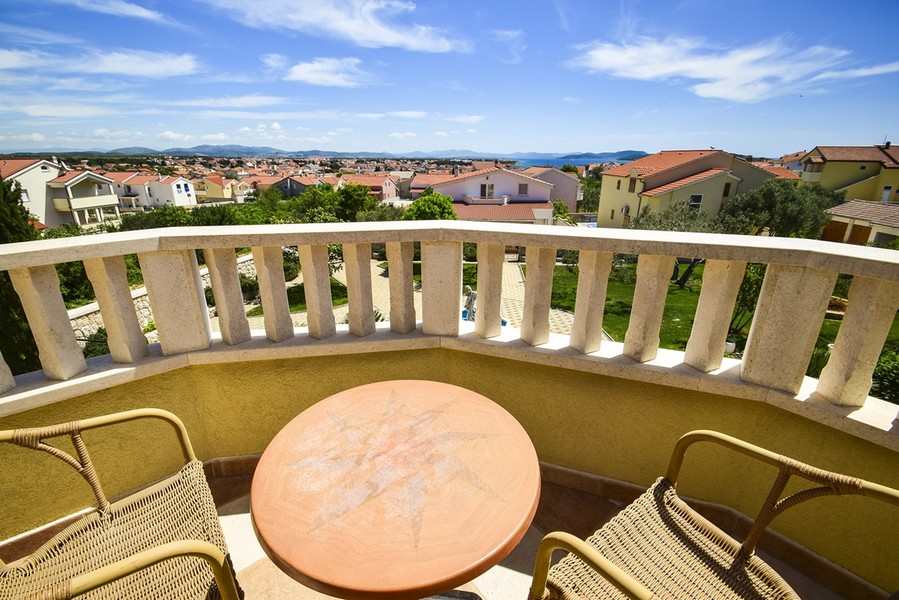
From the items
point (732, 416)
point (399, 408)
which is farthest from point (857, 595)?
point (399, 408)

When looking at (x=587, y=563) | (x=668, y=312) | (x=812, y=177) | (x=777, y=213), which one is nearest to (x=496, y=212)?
(x=777, y=213)

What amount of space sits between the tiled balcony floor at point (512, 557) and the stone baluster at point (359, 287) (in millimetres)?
1333

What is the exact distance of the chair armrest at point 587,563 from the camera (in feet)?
3.31

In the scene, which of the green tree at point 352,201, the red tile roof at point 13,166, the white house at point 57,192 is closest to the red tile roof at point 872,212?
the green tree at point 352,201

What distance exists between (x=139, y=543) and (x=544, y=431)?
2.05 meters

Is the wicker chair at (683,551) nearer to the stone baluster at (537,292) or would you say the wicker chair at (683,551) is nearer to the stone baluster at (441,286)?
the stone baluster at (537,292)

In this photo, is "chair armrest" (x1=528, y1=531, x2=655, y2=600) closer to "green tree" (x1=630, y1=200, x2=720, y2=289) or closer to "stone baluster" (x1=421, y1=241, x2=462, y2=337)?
"stone baluster" (x1=421, y1=241, x2=462, y2=337)

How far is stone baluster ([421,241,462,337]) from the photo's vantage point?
7.51 ft

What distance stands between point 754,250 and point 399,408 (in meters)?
1.71

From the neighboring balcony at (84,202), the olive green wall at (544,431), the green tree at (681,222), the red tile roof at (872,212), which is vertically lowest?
the neighboring balcony at (84,202)

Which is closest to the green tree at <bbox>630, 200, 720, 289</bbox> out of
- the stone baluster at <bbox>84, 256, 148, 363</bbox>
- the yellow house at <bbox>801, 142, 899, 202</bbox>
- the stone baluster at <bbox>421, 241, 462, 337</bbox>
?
the yellow house at <bbox>801, 142, 899, 202</bbox>

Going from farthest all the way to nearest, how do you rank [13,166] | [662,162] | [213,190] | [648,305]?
[213,190] < [13,166] < [662,162] < [648,305]

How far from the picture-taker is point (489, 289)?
2.37 meters

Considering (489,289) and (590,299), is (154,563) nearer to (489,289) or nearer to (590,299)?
(489,289)
